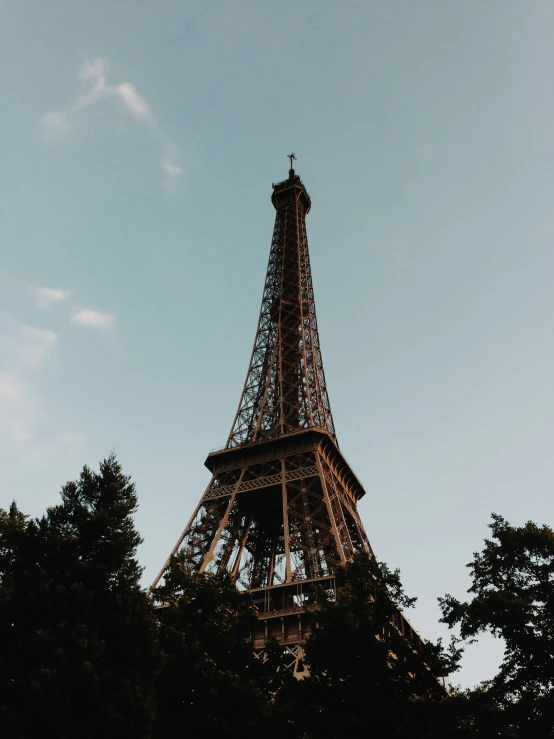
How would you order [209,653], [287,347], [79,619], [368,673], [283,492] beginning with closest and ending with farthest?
[79,619]
[368,673]
[209,653]
[283,492]
[287,347]

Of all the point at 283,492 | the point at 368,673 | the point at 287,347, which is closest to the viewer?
the point at 368,673

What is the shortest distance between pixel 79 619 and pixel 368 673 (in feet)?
Result: 28.9

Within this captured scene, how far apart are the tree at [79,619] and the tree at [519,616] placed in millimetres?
9555

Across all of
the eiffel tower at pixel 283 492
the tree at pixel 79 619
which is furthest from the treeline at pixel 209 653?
the eiffel tower at pixel 283 492

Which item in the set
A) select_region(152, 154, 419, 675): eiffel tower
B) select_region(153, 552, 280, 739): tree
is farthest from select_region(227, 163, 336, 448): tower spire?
select_region(153, 552, 280, 739): tree

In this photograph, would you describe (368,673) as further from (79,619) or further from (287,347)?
(287,347)

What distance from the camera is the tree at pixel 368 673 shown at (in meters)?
17.8

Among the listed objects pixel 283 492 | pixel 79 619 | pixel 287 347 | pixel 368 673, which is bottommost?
pixel 368 673

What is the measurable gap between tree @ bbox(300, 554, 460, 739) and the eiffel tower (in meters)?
8.88

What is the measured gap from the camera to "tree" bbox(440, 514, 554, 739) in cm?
1752

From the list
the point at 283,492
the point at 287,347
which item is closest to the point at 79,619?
the point at 283,492

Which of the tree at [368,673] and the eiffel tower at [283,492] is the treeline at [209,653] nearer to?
the tree at [368,673]

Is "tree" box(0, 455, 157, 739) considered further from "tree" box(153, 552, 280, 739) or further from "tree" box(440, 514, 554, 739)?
"tree" box(440, 514, 554, 739)

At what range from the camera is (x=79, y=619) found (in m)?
15.1
